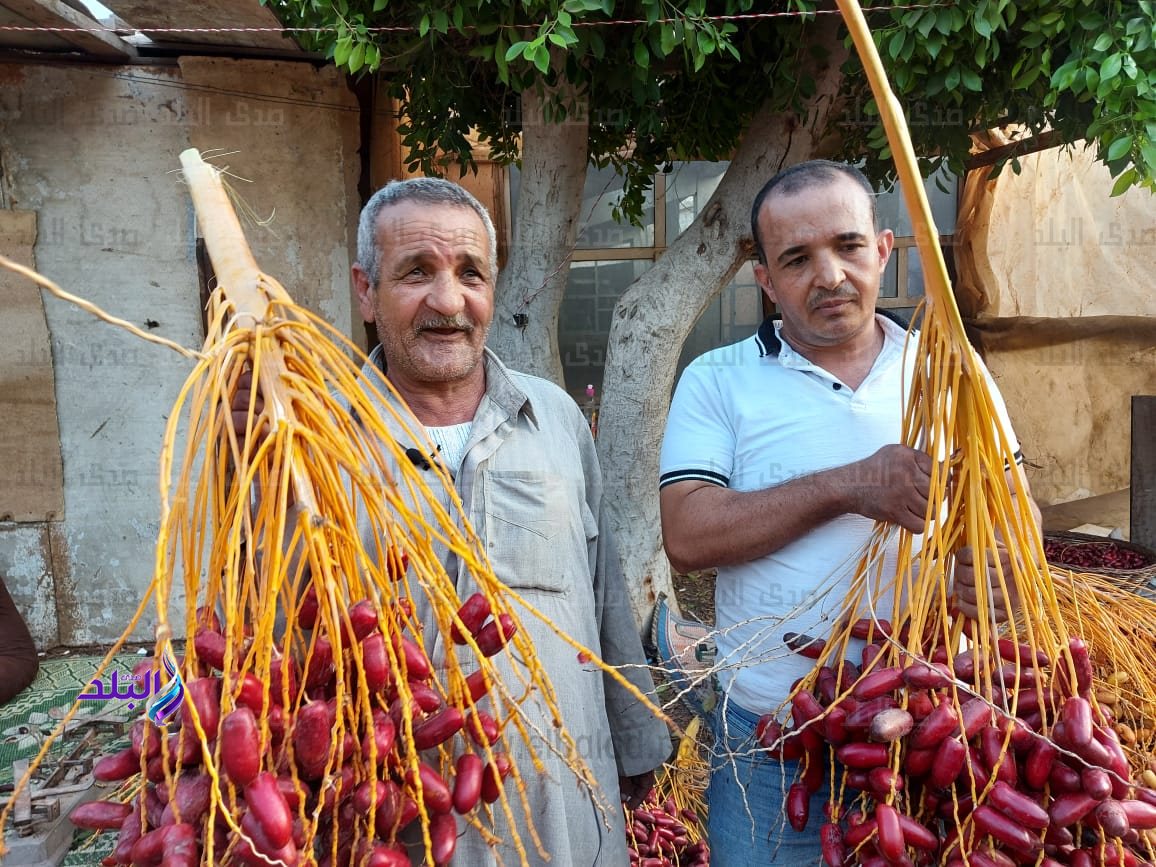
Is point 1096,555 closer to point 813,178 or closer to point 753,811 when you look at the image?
point 753,811

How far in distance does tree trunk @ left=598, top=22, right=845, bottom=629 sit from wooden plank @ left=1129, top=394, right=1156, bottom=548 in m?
2.13

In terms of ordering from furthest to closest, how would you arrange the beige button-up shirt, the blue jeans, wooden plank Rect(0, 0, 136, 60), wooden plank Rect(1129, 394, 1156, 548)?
wooden plank Rect(1129, 394, 1156, 548) < wooden plank Rect(0, 0, 136, 60) < the blue jeans < the beige button-up shirt

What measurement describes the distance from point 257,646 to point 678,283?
278cm

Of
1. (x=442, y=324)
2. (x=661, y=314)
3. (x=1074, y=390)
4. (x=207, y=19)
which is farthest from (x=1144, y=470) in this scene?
(x=207, y=19)

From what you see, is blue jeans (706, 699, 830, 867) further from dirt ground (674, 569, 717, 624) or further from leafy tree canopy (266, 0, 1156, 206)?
dirt ground (674, 569, 717, 624)

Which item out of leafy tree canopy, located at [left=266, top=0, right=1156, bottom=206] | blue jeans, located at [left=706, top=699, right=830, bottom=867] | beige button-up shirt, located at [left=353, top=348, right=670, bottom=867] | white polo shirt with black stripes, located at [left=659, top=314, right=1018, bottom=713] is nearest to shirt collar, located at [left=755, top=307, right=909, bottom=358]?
white polo shirt with black stripes, located at [left=659, top=314, right=1018, bottom=713]

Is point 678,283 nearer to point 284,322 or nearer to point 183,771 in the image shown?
point 284,322

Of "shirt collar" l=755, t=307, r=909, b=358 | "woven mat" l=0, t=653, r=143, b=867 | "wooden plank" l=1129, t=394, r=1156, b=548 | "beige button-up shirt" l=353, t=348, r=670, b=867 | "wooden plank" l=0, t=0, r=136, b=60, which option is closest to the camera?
"beige button-up shirt" l=353, t=348, r=670, b=867

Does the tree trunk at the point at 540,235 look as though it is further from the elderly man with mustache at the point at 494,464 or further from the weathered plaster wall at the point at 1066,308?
the weathered plaster wall at the point at 1066,308

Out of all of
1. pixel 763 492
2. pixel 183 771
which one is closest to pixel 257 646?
pixel 183 771

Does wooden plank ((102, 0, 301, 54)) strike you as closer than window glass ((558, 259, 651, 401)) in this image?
Yes

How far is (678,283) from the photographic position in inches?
130

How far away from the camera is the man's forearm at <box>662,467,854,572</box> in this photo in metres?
1.37

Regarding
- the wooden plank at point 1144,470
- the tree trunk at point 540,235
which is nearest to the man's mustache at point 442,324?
the tree trunk at point 540,235
